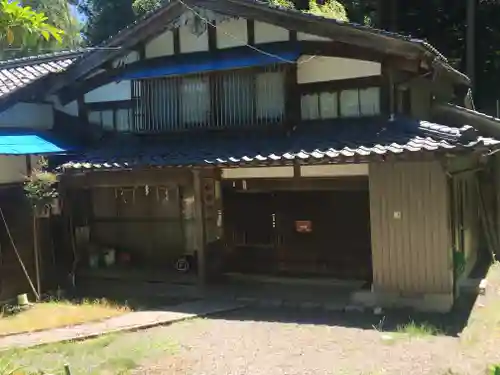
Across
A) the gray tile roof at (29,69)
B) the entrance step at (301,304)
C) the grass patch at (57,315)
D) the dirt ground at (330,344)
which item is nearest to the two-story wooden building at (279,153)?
the entrance step at (301,304)

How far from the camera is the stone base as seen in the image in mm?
9836

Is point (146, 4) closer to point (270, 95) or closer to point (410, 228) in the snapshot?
point (270, 95)

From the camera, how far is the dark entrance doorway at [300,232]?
12414 mm

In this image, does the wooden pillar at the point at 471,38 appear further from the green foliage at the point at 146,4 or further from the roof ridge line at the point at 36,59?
the roof ridge line at the point at 36,59

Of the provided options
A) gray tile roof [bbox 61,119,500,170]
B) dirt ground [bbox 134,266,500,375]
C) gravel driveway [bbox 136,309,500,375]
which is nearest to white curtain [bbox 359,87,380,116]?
gray tile roof [bbox 61,119,500,170]

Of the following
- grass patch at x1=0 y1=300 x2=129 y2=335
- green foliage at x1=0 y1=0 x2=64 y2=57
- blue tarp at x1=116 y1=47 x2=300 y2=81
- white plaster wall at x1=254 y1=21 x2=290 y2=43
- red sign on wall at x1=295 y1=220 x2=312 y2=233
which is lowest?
grass patch at x1=0 y1=300 x2=129 y2=335

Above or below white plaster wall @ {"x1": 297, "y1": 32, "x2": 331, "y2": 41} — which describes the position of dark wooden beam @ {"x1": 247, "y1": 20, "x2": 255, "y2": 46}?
above

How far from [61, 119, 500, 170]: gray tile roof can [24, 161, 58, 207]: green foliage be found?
53cm

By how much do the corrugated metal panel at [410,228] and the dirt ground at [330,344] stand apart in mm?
652

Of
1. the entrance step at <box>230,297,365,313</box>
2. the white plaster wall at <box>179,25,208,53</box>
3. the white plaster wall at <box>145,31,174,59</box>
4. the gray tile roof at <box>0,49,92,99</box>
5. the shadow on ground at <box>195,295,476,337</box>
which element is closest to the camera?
the shadow on ground at <box>195,295,476,337</box>

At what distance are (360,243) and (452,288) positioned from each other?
279cm

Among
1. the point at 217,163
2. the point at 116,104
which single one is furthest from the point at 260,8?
the point at 116,104

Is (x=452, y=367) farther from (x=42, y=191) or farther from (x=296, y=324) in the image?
(x=42, y=191)

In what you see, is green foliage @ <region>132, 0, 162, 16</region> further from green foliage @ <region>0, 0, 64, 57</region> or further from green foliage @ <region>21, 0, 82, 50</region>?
green foliage @ <region>0, 0, 64, 57</region>
